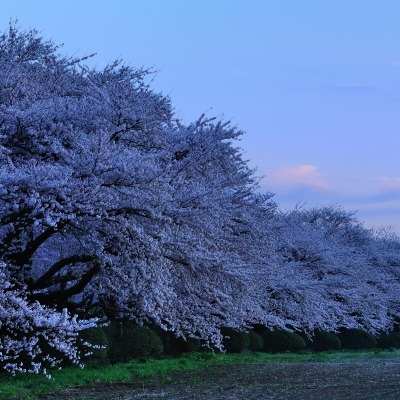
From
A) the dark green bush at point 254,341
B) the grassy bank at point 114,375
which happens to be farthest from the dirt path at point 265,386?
the dark green bush at point 254,341

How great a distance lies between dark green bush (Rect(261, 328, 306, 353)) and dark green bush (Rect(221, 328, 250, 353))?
167 inches

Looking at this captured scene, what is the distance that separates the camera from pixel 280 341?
37.7 metres

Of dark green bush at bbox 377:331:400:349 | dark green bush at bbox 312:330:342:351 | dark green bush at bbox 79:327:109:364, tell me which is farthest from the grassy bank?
dark green bush at bbox 377:331:400:349

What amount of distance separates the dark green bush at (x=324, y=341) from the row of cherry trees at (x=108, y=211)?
1161cm

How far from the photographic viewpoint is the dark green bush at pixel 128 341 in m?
25.7

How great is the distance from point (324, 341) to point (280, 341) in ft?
15.9

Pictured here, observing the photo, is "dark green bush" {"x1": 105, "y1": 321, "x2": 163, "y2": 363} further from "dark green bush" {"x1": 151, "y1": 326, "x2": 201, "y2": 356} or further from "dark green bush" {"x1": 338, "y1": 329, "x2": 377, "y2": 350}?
"dark green bush" {"x1": 338, "y1": 329, "x2": 377, "y2": 350}

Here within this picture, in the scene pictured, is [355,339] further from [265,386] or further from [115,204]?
[115,204]

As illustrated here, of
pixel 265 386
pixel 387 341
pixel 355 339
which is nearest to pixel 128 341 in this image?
pixel 265 386

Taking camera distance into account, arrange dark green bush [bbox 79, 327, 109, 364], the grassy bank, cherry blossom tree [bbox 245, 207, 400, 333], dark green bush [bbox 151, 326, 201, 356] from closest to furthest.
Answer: the grassy bank
dark green bush [bbox 79, 327, 109, 364]
dark green bush [bbox 151, 326, 201, 356]
cherry blossom tree [bbox 245, 207, 400, 333]

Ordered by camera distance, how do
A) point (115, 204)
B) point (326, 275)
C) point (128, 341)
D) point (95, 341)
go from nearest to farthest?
point (115, 204)
point (95, 341)
point (128, 341)
point (326, 275)

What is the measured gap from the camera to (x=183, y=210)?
60.0ft

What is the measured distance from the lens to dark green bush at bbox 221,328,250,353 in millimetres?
32625

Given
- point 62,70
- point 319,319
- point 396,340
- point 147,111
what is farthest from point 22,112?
point 396,340
